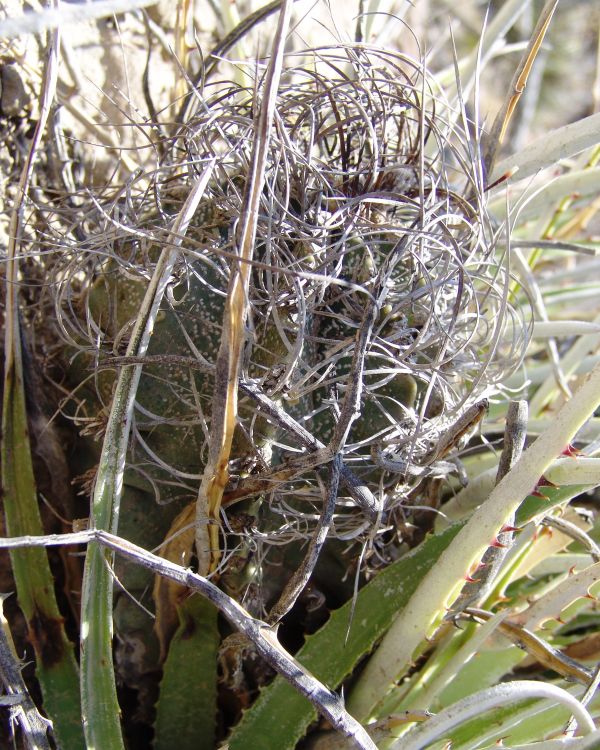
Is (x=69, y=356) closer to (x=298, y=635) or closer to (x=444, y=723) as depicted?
(x=298, y=635)

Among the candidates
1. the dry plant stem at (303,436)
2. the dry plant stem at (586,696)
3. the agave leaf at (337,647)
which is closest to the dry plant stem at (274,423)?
the dry plant stem at (303,436)

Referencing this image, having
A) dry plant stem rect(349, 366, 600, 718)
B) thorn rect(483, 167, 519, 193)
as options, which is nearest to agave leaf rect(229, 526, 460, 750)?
dry plant stem rect(349, 366, 600, 718)

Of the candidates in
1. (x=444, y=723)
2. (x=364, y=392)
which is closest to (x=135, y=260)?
(x=364, y=392)

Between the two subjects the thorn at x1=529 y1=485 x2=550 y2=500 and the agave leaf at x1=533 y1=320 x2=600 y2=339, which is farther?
the agave leaf at x1=533 y1=320 x2=600 y2=339

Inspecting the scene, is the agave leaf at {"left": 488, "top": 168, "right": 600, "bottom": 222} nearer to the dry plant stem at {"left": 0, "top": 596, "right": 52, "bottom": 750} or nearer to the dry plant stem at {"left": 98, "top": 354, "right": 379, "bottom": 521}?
the dry plant stem at {"left": 98, "top": 354, "right": 379, "bottom": 521}

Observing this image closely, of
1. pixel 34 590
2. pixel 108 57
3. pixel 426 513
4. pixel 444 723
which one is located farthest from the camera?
pixel 108 57

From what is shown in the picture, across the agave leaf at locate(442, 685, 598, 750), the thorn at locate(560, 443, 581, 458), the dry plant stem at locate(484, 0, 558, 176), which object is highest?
the dry plant stem at locate(484, 0, 558, 176)

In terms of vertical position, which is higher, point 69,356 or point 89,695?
point 69,356
